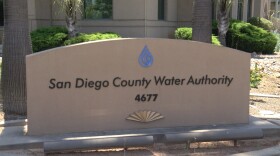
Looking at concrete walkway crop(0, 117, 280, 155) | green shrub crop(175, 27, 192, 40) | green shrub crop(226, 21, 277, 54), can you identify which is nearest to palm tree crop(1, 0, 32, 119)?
concrete walkway crop(0, 117, 280, 155)

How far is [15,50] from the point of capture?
23.4 feet

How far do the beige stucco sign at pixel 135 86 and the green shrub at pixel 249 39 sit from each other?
1314 cm

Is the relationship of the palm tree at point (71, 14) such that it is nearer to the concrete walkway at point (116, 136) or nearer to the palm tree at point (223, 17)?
the palm tree at point (223, 17)

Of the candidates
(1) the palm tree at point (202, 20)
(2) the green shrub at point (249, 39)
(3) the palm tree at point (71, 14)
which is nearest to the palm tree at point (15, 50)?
(1) the palm tree at point (202, 20)

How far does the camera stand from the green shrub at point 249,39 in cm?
1944

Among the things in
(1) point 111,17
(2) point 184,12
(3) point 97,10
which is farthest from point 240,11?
(3) point 97,10

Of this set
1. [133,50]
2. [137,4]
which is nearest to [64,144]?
[133,50]

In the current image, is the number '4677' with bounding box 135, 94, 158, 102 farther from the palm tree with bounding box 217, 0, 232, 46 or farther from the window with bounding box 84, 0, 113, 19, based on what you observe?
the window with bounding box 84, 0, 113, 19

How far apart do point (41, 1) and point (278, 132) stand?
15560 millimetres

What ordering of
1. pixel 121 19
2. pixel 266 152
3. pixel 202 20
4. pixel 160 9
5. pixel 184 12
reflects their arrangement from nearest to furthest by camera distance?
pixel 266 152 → pixel 202 20 → pixel 121 19 → pixel 160 9 → pixel 184 12

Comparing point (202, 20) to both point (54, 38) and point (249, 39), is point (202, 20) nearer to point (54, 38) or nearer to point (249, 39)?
point (54, 38)

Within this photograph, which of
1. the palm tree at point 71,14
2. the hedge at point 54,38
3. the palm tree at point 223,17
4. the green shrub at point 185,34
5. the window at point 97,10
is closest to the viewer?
the hedge at point 54,38

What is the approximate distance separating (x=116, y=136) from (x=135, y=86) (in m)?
0.85

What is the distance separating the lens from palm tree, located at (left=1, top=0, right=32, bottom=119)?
23.3 feet
